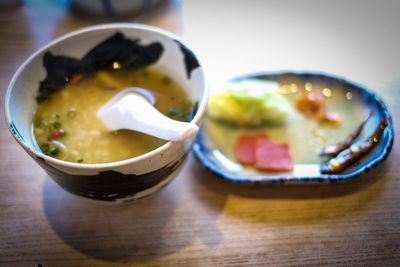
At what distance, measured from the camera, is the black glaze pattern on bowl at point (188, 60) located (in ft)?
3.12

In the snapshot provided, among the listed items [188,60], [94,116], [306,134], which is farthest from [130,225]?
[306,134]

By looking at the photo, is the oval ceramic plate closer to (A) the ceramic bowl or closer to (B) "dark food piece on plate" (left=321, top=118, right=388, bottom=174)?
(B) "dark food piece on plate" (left=321, top=118, right=388, bottom=174)

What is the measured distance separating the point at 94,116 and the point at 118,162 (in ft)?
0.94

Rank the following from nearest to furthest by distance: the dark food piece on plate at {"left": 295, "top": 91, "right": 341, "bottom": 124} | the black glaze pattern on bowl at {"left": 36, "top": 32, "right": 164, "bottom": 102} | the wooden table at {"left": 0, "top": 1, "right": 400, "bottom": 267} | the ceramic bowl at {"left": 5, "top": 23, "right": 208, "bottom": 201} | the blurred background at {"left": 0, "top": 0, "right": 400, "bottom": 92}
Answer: the ceramic bowl at {"left": 5, "top": 23, "right": 208, "bottom": 201}, the wooden table at {"left": 0, "top": 1, "right": 400, "bottom": 267}, the black glaze pattern on bowl at {"left": 36, "top": 32, "right": 164, "bottom": 102}, the dark food piece on plate at {"left": 295, "top": 91, "right": 341, "bottom": 124}, the blurred background at {"left": 0, "top": 0, "right": 400, "bottom": 92}

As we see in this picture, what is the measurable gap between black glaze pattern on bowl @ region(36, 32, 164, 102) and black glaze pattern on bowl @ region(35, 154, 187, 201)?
0.29 metres

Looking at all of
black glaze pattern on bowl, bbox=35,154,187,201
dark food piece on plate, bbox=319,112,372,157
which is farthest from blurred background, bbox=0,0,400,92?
black glaze pattern on bowl, bbox=35,154,187,201

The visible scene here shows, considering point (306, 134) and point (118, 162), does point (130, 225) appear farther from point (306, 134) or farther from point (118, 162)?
point (306, 134)

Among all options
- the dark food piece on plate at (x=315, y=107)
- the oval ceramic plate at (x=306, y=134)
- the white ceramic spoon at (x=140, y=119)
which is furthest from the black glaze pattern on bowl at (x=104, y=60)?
the dark food piece on plate at (x=315, y=107)

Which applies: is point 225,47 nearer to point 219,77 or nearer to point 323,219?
point 219,77

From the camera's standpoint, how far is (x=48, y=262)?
874 millimetres

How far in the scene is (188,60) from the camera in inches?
38.3

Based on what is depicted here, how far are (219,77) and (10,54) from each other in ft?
2.46

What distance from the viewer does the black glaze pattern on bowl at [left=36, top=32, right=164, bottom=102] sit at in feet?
3.27

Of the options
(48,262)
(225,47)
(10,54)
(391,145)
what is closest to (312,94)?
(391,145)
